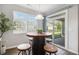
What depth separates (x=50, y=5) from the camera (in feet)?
6.40

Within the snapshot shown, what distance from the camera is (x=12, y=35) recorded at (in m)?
1.92

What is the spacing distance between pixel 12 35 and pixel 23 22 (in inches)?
14.0

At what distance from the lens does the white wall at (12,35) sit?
190 cm

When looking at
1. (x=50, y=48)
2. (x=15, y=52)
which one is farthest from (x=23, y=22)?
(x=50, y=48)

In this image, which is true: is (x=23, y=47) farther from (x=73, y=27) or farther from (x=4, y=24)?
(x=73, y=27)

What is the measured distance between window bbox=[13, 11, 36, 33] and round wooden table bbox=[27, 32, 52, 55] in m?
0.13

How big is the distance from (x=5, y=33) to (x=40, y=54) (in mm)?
835

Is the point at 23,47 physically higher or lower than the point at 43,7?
lower

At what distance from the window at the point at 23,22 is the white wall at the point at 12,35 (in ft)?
0.27

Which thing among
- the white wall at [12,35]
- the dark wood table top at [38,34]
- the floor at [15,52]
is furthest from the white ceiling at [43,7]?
the floor at [15,52]

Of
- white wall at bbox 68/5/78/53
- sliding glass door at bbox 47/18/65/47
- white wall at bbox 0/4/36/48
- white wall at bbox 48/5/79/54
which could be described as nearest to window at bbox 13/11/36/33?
white wall at bbox 0/4/36/48

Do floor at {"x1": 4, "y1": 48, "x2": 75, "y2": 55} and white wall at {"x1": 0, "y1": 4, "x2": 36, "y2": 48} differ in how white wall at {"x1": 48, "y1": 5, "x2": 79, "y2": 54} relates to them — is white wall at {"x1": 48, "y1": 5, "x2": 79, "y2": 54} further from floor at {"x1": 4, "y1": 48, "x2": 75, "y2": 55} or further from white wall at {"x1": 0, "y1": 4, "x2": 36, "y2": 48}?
white wall at {"x1": 0, "y1": 4, "x2": 36, "y2": 48}

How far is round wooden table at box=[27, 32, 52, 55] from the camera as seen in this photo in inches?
77.2

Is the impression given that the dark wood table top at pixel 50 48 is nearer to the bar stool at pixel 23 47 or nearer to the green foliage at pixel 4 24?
the bar stool at pixel 23 47
